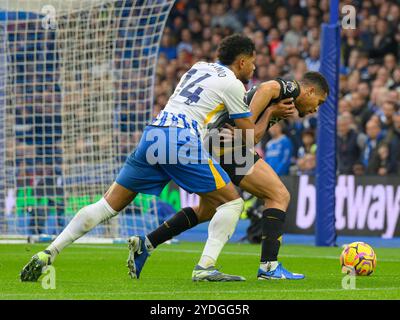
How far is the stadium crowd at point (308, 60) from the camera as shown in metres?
16.9

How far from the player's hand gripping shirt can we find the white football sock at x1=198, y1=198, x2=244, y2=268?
0.65 meters

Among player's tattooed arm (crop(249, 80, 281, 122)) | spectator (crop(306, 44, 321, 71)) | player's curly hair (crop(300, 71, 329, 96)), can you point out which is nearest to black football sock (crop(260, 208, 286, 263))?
player's tattooed arm (crop(249, 80, 281, 122))

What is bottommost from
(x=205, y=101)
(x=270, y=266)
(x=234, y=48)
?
(x=270, y=266)

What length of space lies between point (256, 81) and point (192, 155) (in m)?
13.1

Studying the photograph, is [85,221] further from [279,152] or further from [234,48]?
[279,152]

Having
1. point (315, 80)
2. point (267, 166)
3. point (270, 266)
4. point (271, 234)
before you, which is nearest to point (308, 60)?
point (315, 80)

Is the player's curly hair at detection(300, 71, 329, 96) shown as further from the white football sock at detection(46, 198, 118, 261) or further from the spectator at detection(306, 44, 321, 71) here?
the spectator at detection(306, 44, 321, 71)

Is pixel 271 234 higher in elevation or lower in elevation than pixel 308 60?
lower

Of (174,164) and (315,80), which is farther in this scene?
(315,80)

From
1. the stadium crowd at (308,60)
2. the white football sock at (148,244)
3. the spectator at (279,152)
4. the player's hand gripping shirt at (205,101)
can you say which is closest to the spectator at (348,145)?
the stadium crowd at (308,60)

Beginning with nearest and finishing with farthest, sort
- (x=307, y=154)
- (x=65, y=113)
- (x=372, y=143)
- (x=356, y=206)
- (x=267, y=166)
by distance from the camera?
(x=267, y=166)
(x=65, y=113)
(x=356, y=206)
(x=372, y=143)
(x=307, y=154)

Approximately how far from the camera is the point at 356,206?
16.2m

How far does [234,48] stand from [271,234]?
62.5 inches

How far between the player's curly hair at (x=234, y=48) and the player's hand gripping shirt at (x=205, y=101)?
182 mm
